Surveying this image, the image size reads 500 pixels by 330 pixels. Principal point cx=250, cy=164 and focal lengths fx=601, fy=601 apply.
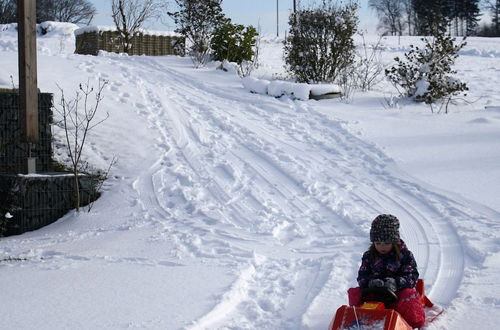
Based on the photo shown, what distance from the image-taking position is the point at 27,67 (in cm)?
688

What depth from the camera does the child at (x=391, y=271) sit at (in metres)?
4.00

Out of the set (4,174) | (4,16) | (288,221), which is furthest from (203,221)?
(4,16)

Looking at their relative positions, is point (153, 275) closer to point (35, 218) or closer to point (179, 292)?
point (179, 292)

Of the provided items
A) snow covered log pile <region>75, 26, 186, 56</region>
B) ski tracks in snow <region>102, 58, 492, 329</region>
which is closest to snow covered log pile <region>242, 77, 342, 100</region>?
ski tracks in snow <region>102, 58, 492, 329</region>

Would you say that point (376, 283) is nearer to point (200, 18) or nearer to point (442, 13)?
point (200, 18)

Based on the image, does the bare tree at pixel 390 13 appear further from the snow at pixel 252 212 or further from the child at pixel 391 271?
the child at pixel 391 271

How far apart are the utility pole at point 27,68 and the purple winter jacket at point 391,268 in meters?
4.38

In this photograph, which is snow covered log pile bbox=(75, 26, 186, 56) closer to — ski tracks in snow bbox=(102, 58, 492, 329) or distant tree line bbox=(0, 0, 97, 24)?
ski tracks in snow bbox=(102, 58, 492, 329)

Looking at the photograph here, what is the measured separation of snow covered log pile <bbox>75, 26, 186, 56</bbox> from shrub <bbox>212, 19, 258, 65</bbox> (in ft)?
9.71

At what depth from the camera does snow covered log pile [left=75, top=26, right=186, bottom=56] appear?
20.6m

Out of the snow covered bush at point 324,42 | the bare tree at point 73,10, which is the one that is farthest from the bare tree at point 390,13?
the snow covered bush at point 324,42

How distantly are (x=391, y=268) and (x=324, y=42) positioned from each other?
941cm

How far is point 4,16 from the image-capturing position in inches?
1474

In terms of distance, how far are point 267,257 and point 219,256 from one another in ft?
1.47
